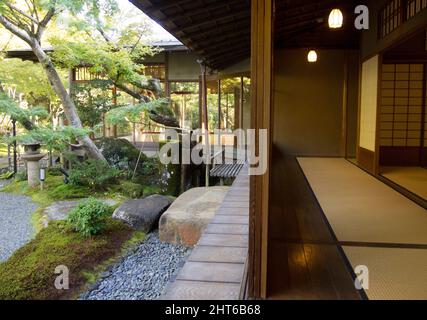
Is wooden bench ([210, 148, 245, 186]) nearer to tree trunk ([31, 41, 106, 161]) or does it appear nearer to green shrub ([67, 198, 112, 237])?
tree trunk ([31, 41, 106, 161])

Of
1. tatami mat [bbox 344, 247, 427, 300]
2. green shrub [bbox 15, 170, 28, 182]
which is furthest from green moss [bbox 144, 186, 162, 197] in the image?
tatami mat [bbox 344, 247, 427, 300]

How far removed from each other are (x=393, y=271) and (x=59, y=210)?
6175 millimetres

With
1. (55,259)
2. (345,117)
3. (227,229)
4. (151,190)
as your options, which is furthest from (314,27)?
(55,259)

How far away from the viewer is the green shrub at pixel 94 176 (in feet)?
28.4

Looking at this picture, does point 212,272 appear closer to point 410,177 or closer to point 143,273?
point 143,273

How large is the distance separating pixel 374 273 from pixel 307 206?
1753 mm

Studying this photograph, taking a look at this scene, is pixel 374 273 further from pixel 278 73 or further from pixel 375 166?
pixel 278 73

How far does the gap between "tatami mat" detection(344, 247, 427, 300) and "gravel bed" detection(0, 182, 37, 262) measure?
182 inches

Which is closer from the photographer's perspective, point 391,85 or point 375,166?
point 375,166

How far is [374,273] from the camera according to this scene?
239 centimetres

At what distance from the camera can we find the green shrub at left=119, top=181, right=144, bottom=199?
27.3ft

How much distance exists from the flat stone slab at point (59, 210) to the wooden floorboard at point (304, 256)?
406 cm
